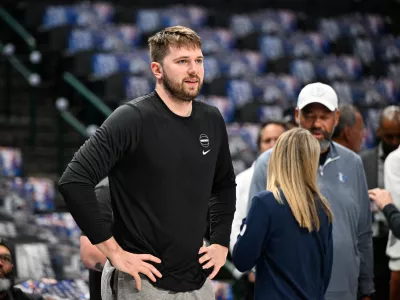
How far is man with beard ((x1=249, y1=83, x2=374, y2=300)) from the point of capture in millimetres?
4168

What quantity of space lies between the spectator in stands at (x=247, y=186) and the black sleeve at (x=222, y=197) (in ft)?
4.04

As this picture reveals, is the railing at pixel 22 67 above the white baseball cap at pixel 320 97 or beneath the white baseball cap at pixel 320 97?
above

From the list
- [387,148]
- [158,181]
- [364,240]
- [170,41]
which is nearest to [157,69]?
[170,41]

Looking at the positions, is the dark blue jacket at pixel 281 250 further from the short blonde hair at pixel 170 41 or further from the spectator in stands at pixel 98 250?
the short blonde hair at pixel 170 41

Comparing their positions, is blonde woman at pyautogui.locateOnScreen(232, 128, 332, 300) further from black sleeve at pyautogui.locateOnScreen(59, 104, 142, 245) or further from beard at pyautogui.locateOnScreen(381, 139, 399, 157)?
beard at pyautogui.locateOnScreen(381, 139, 399, 157)

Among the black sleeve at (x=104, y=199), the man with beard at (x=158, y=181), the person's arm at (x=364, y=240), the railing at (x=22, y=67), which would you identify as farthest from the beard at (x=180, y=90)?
the railing at (x=22, y=67)

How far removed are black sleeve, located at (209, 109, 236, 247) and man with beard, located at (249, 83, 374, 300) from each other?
82cm

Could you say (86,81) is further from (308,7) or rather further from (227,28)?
(308,7)

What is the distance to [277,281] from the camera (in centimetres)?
367

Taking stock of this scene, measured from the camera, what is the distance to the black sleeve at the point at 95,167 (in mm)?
3000

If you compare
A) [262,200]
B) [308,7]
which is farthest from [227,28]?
[262,200]

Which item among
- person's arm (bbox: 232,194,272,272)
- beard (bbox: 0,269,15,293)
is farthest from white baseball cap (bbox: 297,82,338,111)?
beard (bbox: 0,269,15,293)

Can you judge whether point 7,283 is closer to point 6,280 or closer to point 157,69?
point 6,280

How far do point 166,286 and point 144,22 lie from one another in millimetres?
9277
